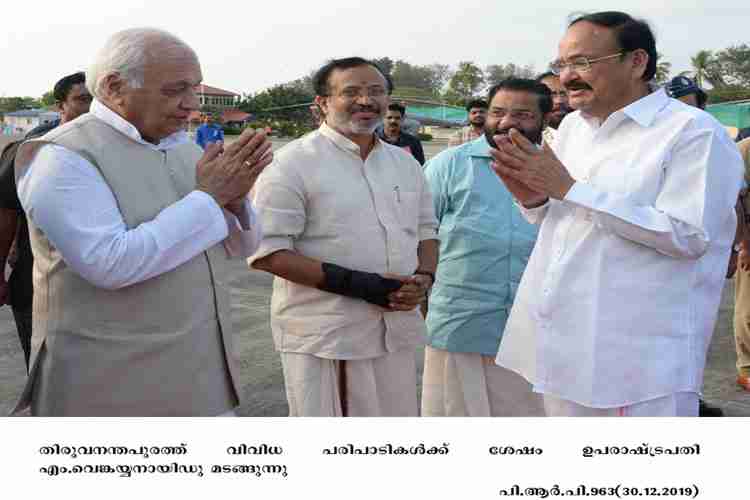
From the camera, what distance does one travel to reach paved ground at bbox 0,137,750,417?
4.12 meters

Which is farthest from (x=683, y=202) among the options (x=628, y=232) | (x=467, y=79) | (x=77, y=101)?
(x=77, y=101)

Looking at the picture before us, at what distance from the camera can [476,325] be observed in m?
3.26

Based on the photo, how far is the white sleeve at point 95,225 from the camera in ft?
6.07

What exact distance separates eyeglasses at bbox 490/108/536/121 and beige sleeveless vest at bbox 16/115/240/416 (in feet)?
5.21

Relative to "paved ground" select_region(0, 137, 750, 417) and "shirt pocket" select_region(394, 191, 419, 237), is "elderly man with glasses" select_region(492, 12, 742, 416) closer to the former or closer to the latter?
"shirt pocket" select_region(394, 191, 419, 237)

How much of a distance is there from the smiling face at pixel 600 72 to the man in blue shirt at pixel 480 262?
98cm

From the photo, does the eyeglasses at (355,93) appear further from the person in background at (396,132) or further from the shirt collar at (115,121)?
the person in background at (396,132)

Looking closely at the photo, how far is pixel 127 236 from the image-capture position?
→ 1.90 meters

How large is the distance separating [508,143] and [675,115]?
19.0 inches

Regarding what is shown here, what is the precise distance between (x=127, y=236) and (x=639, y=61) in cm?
154

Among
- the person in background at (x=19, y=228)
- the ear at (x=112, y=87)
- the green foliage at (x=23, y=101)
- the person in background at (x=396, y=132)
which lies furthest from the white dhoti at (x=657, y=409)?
the person in background at (x=396, y=132)

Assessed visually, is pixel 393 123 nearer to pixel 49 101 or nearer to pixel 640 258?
pixel 49 101
